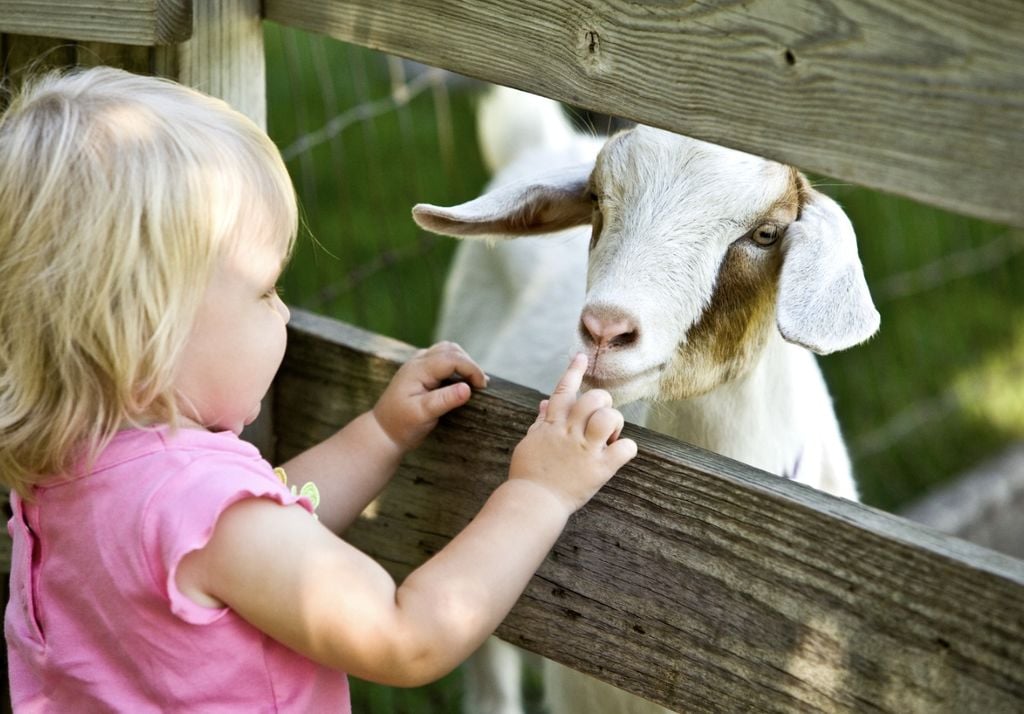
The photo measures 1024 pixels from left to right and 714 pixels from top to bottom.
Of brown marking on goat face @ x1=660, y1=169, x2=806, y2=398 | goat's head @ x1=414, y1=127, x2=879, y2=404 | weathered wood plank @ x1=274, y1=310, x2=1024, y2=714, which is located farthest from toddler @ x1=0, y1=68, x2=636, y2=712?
brown marking on goat face @ x1=660, y1=169, x2=806, y2=398

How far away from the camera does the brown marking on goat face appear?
2.11m

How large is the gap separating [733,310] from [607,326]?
33cm

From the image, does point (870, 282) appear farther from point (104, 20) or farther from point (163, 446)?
point (163, 446)

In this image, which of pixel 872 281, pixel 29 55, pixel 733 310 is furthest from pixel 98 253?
pixel 872 281

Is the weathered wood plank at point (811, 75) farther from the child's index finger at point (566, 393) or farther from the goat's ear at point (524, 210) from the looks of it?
the goat's ear at point (524, 210)

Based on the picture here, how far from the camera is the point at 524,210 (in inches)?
93.7

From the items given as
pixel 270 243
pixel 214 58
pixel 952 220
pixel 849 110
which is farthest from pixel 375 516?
pixel 952 220

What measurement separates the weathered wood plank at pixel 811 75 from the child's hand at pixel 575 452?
0.38m

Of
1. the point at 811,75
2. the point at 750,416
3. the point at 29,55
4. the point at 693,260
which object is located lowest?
the point at 750,416

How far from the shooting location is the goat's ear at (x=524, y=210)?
2.21m

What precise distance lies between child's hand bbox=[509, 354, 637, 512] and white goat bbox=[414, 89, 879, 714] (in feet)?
1.14

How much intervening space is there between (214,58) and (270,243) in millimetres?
516

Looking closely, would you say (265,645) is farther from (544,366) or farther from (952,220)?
(952,220)

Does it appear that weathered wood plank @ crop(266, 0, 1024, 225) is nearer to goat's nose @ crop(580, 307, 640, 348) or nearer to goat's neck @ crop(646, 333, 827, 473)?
goat's nose @ crop(580, 307, 640, 348)
